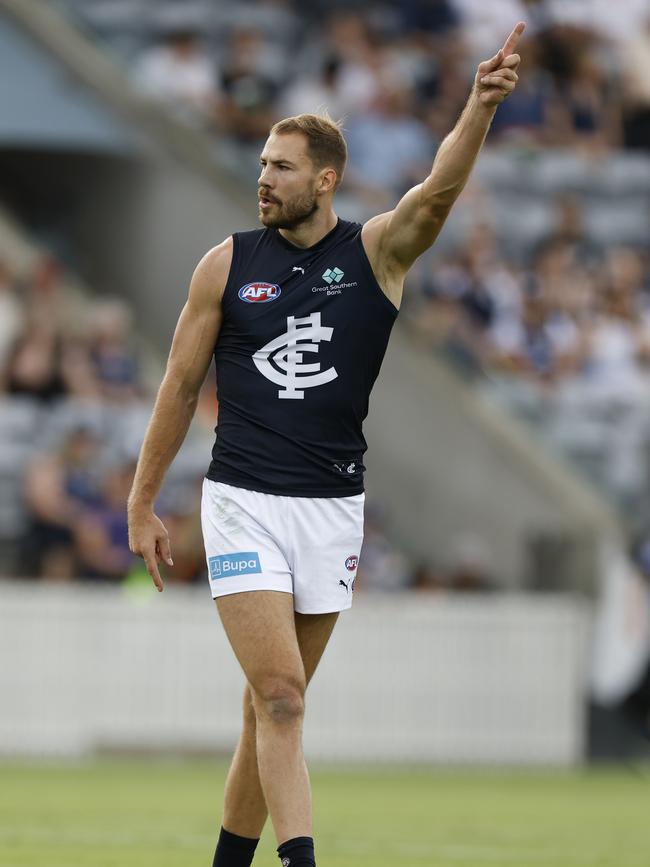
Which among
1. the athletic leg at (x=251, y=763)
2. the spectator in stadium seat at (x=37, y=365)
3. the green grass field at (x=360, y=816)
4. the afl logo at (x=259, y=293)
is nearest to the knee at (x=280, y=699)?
the athletic leg at (x=251, y=763)

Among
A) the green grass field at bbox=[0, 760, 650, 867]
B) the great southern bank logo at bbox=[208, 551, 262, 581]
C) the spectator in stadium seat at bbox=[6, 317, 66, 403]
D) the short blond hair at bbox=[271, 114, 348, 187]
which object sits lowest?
the green grass field at bbox=[0, 760, 650, 867]

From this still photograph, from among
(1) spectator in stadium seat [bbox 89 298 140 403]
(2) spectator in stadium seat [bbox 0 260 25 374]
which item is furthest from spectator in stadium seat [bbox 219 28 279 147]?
(2) spectator in stadium seat [bbox 0 260 25 374]

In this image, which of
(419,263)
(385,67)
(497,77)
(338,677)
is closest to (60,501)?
(338,677)

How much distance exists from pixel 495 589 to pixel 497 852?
8649 mm

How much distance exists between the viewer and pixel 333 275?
6.65 meters

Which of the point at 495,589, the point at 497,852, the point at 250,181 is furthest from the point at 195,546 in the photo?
the point at 497,852

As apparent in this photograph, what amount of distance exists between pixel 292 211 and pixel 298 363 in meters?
0.50

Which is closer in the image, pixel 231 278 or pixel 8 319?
pixel 231 278

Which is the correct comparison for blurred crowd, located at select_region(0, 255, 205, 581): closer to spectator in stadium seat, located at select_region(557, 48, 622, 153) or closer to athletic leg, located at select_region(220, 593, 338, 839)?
spectator in stadium seat, located at select_region(557, 48, 622, 153)

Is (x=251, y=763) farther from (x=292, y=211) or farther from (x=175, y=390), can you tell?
(x=292, y=211)

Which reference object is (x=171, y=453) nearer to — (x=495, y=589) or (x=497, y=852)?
(x=497, y=852)

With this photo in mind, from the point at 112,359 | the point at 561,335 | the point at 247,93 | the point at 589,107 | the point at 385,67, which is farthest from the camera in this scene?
the point at 589,107

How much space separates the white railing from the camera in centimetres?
1571

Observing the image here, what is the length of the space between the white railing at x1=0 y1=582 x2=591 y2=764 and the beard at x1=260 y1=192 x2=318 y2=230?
9.38m
